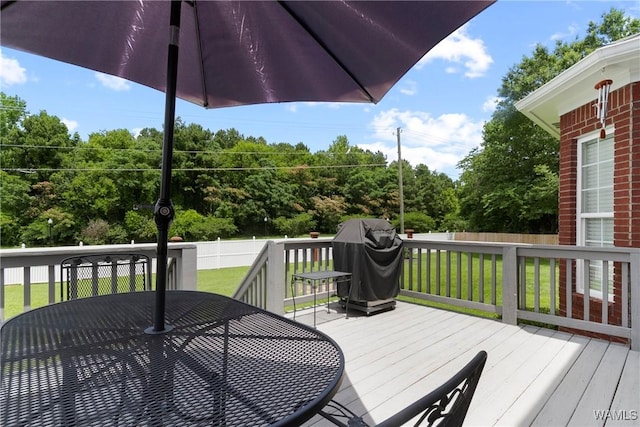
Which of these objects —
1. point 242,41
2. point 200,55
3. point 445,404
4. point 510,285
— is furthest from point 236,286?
point 445,404

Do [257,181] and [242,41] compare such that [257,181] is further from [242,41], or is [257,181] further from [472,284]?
[242,41]

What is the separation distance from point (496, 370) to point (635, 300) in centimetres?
155

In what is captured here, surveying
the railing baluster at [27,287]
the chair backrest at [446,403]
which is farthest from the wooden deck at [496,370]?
the railing baluster at [27,287]

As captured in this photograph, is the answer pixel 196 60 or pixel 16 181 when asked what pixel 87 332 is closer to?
pixel 196 60

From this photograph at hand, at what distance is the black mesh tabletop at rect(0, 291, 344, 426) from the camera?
81 centimetres

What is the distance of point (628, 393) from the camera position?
7.86 feet

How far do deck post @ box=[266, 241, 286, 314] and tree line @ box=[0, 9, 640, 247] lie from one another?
11005mm

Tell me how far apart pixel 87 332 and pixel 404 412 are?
120 cm

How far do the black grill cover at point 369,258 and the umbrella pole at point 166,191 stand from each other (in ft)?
10.1

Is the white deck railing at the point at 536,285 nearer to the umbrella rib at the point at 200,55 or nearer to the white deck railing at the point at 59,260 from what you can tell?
the white deck railing at the point at 59,260

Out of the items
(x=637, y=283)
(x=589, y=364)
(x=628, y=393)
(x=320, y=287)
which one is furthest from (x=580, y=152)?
(x=320, y=287)

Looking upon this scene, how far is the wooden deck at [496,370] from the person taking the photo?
7.20ft

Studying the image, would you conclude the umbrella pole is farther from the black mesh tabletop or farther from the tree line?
the tree line

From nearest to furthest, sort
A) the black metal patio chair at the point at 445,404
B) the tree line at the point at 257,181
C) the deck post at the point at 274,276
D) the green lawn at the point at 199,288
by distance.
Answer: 1. the black metal patio chair at the point at 445,404
2. the deck post at the point at 274,276
3. the green lawn at the point at 199,288
4. the tree line at the point at 257,181
